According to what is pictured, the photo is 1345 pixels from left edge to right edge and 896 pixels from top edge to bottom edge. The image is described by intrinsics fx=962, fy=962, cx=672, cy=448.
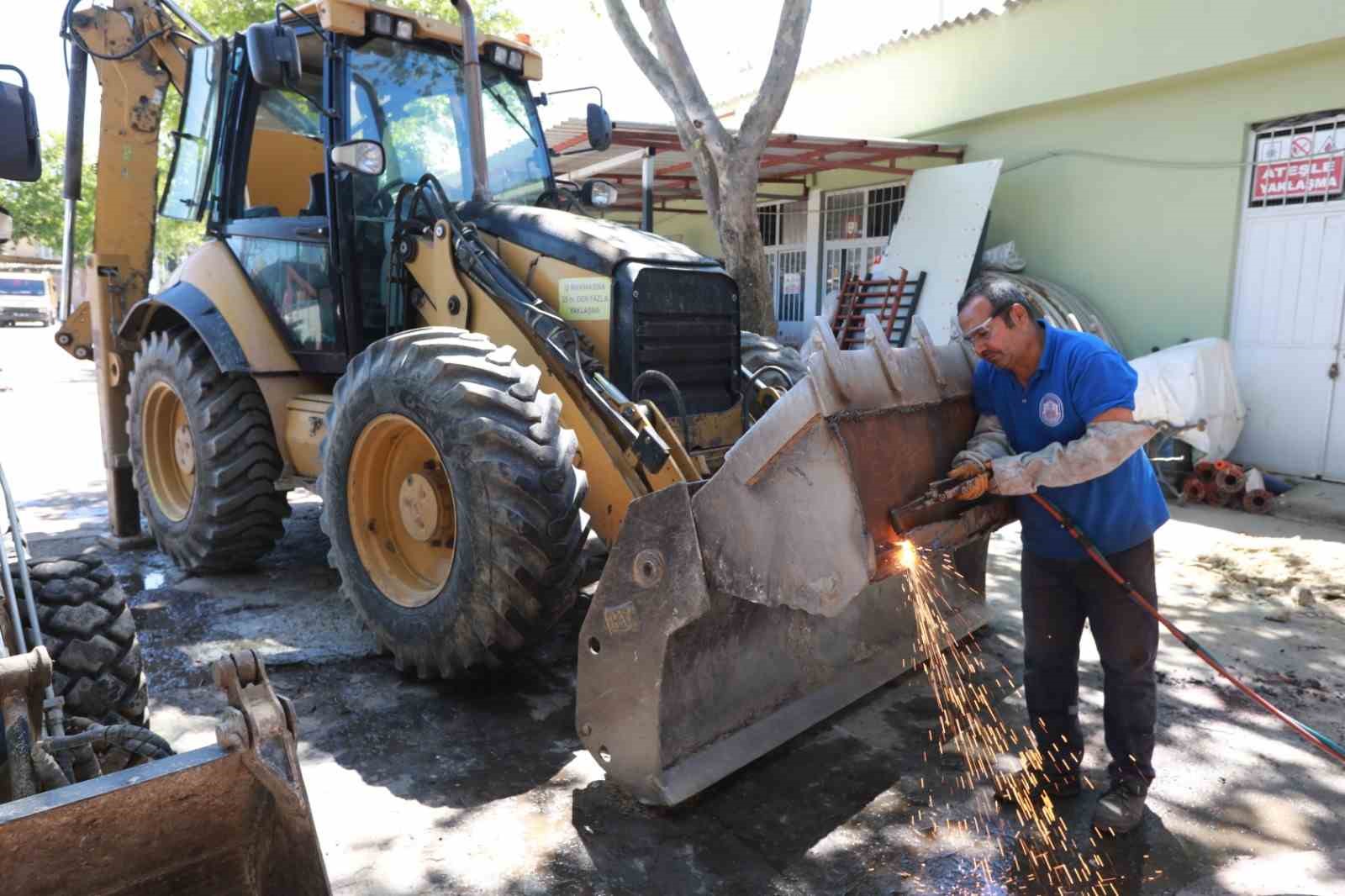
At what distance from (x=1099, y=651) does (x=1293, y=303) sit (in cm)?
699

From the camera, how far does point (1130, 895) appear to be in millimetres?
2773

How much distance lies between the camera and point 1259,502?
773 centimetres

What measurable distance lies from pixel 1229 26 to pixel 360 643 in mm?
8916

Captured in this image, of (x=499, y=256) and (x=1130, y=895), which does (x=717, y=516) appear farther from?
(x=499, y=256)

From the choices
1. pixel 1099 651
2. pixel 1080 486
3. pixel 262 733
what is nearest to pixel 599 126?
pixel 1080 486

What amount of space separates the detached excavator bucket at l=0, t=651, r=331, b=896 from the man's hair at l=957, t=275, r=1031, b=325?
231 centimetres

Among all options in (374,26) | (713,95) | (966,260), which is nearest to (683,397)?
(374,26)

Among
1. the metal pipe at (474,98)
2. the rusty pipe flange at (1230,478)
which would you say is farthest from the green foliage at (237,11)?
the rusty pipe flange at (1230,478)

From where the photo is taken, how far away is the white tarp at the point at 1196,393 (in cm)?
816

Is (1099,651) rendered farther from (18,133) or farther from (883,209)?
(883,209)

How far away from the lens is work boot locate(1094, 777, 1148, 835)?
305 centimetres

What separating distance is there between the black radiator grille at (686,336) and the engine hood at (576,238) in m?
0.10

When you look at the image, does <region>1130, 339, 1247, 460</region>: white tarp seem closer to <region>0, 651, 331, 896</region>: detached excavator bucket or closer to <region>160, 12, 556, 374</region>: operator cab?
<region>160, 12, 556, 374</region>: operator cab

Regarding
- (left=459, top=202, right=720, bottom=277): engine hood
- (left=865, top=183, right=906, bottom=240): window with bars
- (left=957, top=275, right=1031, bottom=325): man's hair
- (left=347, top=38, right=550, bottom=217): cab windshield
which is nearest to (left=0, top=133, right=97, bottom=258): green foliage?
(left=865, top=183, right=906, bottom=240): window with bars
